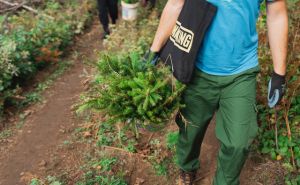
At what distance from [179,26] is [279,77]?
2.83ft

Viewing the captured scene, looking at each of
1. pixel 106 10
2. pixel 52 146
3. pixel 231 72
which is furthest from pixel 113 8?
pixel 231 72

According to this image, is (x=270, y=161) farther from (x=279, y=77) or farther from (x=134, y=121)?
(x=134, y=121)

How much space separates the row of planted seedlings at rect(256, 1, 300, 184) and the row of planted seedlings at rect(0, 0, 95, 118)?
355 cm

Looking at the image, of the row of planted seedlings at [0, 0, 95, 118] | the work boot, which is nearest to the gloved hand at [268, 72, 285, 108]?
the work boot

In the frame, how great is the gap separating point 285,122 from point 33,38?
14.9 feet

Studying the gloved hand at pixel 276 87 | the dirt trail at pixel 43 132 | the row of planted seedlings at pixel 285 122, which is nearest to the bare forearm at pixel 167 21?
the gloved hand at pixel 276 87

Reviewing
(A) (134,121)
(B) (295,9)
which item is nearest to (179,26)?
(A) (134,121)

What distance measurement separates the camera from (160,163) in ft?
13.4

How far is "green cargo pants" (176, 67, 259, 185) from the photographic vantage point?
283cm

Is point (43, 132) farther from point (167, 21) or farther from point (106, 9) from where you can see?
point (106, 9)

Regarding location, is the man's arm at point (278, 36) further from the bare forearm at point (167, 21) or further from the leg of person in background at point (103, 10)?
the leg of person in background at point (103, 10)

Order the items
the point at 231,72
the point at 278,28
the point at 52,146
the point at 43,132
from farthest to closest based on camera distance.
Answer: the point at 43,132 < the point at 52,146 < the point at 231,72 < the point at 278,28

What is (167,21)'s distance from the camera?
3.12 meters

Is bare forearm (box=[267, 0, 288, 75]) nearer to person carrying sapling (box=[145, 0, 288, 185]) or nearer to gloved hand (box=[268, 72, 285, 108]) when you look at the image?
person carrying sapling (box=[145, 0, 288, 185])
